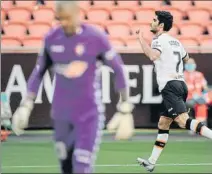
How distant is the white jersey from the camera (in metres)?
9.91

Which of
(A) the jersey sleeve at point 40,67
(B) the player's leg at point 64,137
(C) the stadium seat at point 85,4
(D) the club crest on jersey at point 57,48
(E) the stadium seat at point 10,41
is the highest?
(D) the club crest on jersey at point 57,48

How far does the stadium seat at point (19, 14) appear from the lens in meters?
17.0

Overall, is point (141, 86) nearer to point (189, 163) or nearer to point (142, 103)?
point (142, 103)

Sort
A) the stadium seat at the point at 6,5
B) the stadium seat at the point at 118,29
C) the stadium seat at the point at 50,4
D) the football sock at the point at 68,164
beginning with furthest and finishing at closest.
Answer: the stadium seat at the point at 50,4 < the stadium seat at the point at 6,5 < the stadium seat at the point at 118,29 < the football sock at the point at 68,164

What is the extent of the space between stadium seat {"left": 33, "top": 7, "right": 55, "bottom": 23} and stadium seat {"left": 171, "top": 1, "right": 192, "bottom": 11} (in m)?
2.78

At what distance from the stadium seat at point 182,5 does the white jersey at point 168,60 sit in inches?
301

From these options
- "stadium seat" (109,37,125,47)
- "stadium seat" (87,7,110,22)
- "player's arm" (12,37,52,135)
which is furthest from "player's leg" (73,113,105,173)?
"stadium seat" (87,7,110,22)

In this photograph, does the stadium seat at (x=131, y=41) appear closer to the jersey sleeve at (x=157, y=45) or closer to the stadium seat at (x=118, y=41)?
the stadium seat at (x=118, y=41)

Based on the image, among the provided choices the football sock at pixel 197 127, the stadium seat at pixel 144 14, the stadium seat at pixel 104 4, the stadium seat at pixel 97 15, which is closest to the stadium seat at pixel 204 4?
the stadium seat at pixel 144 14

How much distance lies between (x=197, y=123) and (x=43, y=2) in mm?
8556

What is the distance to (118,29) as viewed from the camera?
16484mm

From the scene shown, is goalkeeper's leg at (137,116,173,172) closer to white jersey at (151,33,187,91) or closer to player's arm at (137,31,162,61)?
white jersey at (151,33,187,91)

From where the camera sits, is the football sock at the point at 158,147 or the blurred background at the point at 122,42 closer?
the football sock at the point at 158,147

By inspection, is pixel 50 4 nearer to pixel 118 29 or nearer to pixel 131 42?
pixel 118 29
